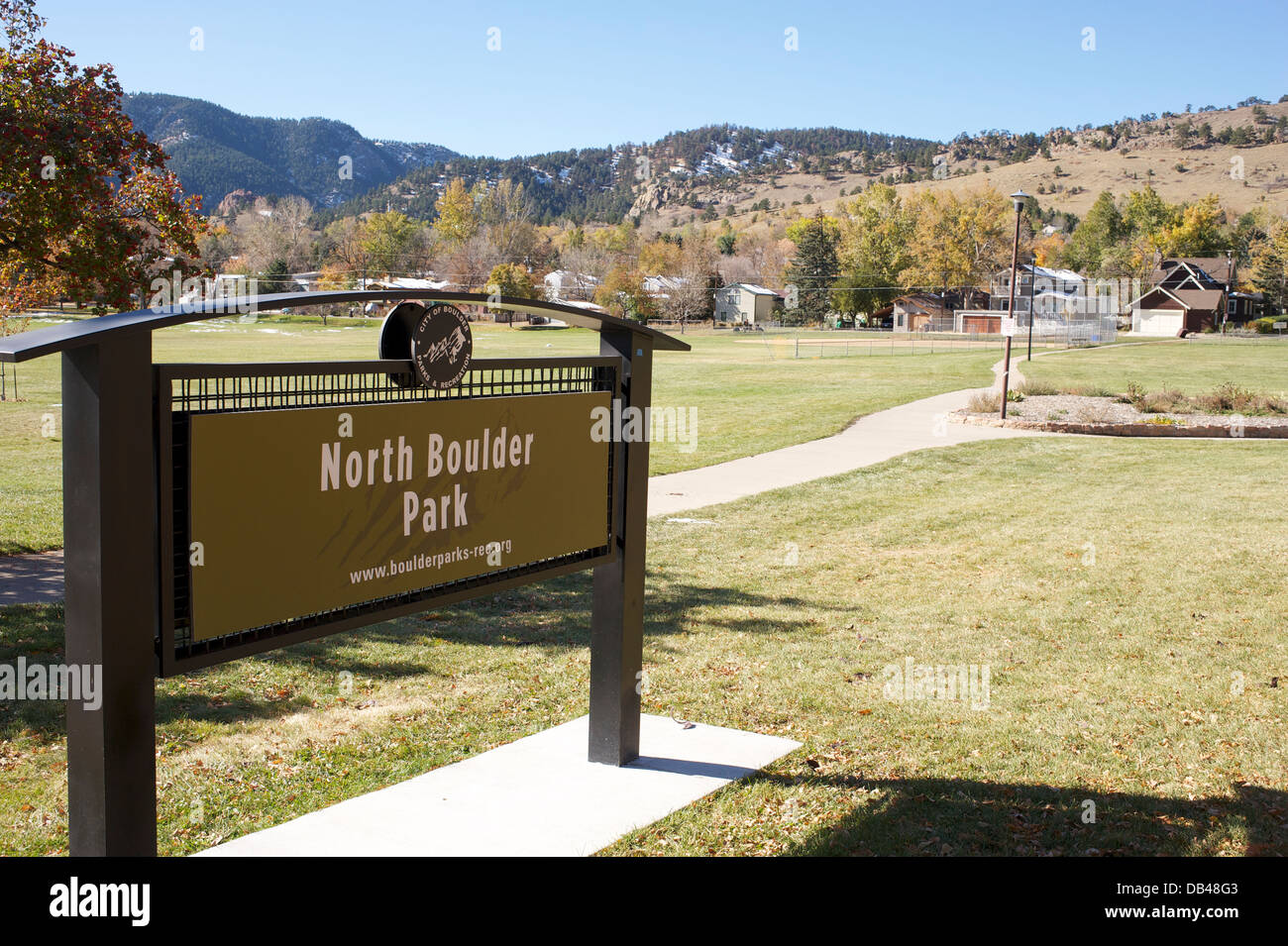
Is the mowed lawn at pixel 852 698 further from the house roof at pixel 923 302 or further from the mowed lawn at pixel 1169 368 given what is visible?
the house roof at pixel 923 302

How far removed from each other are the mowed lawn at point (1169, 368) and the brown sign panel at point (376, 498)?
28414mm

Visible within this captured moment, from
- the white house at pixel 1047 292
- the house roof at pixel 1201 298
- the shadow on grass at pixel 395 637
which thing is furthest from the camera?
the white house at pixel 1047 292

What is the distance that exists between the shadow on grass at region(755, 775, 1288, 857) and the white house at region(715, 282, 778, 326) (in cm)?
10007

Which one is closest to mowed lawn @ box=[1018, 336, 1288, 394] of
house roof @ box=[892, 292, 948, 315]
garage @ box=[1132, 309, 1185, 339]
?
garage @ box=[1132, 309, 1185, 339]

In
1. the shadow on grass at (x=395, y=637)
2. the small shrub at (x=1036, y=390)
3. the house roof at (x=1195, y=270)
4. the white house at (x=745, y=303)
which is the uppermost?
the house roof at (x=1195, y=270)

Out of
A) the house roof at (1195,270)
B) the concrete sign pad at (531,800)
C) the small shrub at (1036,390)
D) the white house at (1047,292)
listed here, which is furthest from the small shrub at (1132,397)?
the house roof at (1195,270)

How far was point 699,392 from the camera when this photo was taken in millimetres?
32719

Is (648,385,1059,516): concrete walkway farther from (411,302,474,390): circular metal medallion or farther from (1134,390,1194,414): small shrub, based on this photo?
(411,302,474,390): circular metal medallion

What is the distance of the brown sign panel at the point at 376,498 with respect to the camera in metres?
3.62

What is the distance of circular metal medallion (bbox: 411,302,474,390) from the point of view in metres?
4.26

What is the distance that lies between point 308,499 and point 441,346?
87 centimetres

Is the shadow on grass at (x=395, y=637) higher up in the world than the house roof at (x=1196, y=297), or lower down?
lower down

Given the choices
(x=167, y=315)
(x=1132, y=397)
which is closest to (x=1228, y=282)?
(x=1132, y=397)
